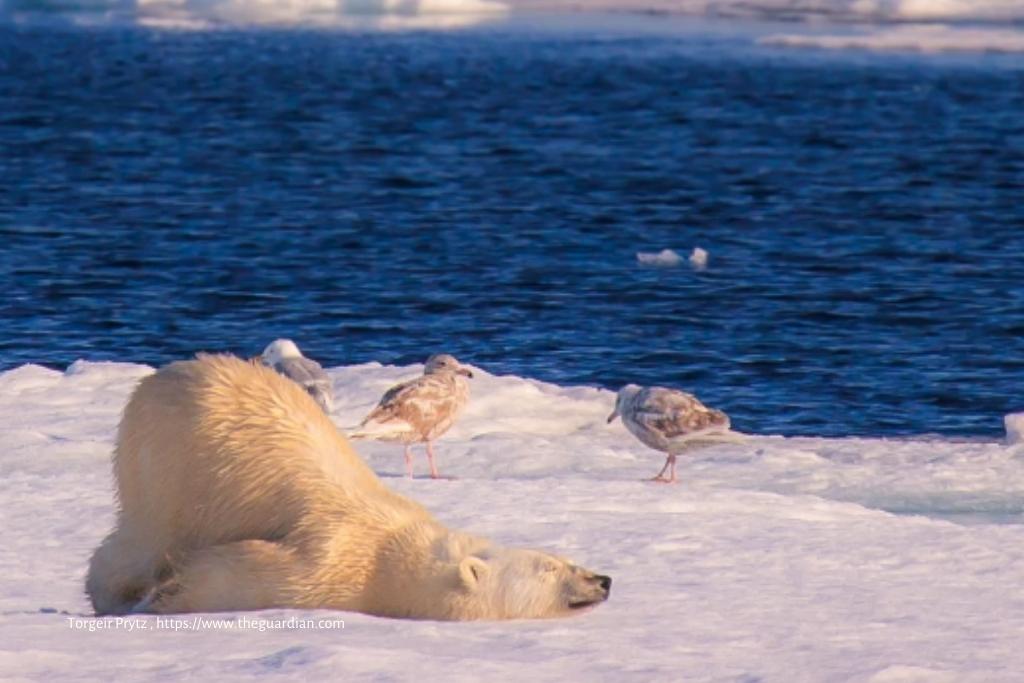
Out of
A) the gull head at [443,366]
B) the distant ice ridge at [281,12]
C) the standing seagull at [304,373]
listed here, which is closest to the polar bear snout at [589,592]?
the gull head at [443,366]

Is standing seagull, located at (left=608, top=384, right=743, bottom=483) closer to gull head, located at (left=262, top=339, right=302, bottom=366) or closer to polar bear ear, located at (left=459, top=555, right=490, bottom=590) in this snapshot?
gull head, located at (left=262, top=339, right=302, bottom=366)

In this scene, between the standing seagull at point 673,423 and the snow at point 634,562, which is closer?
the snow at point 634,562

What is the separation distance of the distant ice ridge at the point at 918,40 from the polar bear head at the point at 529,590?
57277 mm

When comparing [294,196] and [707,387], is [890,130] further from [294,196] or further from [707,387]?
[707,387]

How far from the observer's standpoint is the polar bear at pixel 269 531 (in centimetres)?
527

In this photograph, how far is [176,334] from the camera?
16453 mm

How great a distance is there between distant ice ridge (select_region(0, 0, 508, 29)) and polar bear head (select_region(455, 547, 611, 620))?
68287 mm

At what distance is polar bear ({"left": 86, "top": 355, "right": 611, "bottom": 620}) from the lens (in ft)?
17.3

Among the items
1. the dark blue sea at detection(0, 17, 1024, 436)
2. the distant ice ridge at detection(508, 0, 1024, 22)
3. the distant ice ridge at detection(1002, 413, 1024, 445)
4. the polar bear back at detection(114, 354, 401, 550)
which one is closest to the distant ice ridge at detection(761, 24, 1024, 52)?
the distant ice ridge at detection(508, 0, 1024, 22)

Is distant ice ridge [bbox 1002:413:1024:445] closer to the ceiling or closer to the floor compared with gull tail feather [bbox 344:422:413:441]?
closer to the floor

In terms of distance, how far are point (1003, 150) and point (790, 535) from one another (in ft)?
96.0

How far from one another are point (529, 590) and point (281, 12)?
268 ft

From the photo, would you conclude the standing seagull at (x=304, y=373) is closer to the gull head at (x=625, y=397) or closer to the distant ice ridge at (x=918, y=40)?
the gull head at (x=625, y=397)

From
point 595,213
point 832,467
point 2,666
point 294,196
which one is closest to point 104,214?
point 294,196
